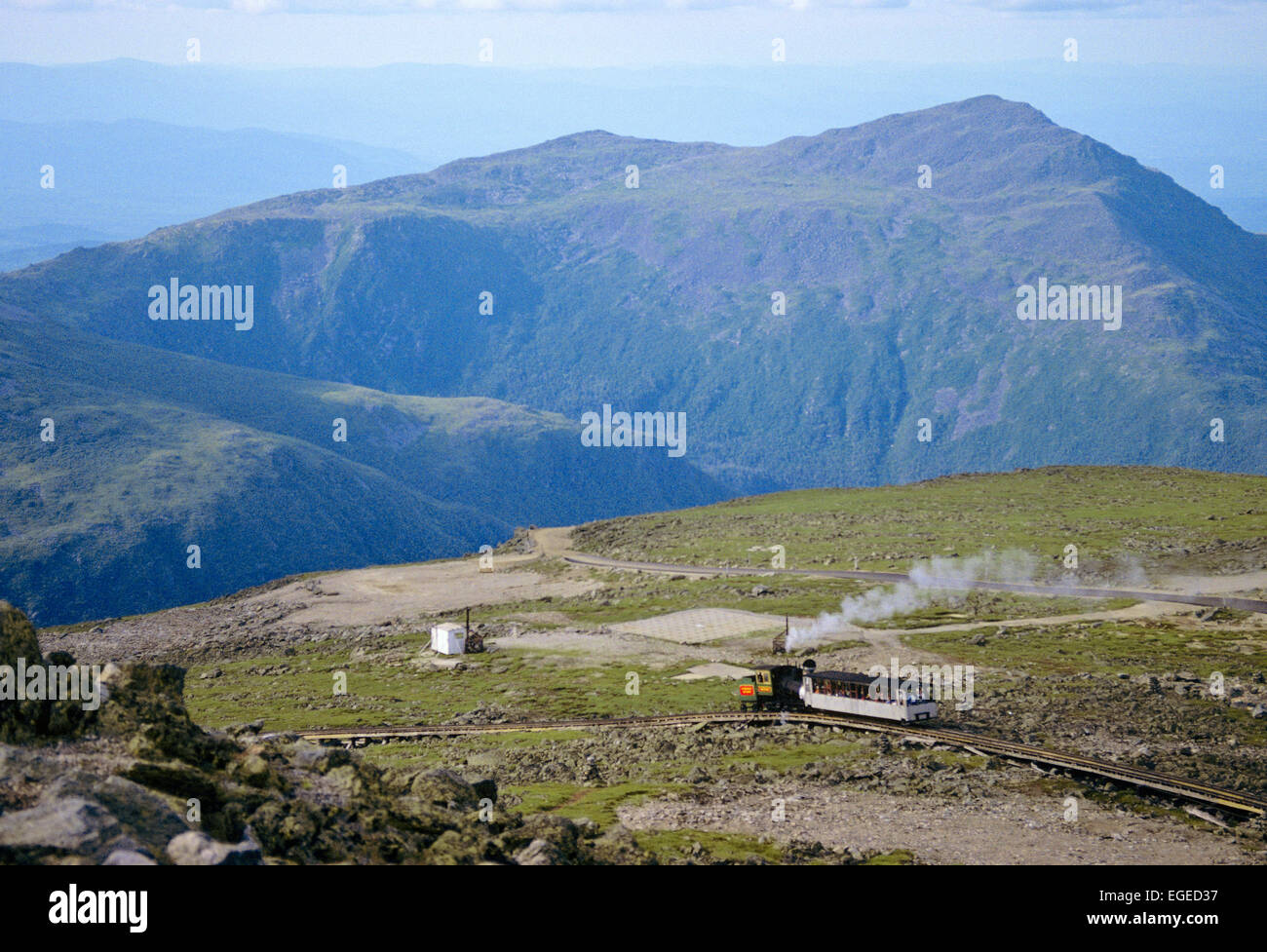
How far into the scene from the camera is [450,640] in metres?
126

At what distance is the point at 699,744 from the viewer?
81.6m

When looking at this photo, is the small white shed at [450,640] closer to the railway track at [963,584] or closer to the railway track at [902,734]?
the railway track at [902,734]

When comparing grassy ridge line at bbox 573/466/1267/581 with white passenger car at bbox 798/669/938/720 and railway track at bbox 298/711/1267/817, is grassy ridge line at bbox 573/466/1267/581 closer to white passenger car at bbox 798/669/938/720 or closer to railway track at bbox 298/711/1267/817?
white passenger car at bbox 798/669/938/720

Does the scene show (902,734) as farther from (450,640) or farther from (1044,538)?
(1044,538)

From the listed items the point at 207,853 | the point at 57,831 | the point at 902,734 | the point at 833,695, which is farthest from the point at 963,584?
the point at 57,831

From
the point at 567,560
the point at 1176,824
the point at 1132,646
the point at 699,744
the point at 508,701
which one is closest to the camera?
the point at 1176,824

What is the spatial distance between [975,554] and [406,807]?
12570 cm

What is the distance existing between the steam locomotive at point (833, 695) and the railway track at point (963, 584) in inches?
2223

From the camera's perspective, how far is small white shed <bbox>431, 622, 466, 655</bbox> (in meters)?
126

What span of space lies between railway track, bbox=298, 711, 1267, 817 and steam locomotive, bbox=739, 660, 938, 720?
2.59 ft

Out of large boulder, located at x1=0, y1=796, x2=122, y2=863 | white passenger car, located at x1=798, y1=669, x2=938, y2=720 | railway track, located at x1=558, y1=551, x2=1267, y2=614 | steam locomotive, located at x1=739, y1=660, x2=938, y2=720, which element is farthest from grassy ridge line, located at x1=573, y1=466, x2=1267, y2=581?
large boulder, located at x1=0, y1=796, x2=122, y2=863
